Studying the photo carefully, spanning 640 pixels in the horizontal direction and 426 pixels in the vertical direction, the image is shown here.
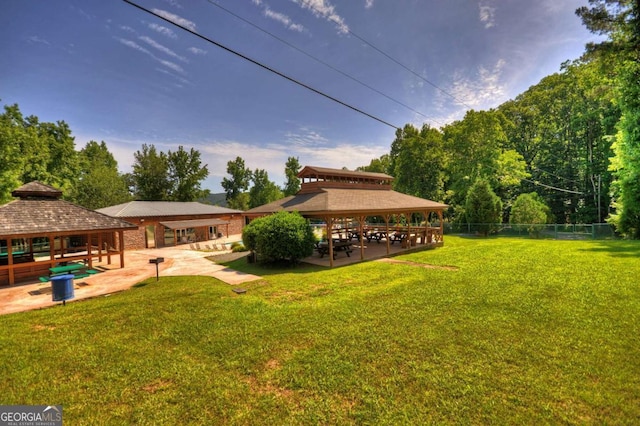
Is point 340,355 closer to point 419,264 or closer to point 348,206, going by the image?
point 419,264

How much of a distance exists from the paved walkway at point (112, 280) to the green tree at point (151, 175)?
3390 cm

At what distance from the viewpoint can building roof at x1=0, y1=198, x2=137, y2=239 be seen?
11.2 meters

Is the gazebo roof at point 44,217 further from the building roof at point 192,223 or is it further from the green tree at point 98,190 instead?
the green tree at point 98,190

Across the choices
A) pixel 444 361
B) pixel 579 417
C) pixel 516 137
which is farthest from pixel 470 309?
pixel 516 137

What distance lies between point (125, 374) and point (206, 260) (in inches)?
490

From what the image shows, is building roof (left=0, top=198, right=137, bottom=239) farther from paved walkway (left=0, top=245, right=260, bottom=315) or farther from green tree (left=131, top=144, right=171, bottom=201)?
green tree (left=131, top=144, right=171, bottom=201)

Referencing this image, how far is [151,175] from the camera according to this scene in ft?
149

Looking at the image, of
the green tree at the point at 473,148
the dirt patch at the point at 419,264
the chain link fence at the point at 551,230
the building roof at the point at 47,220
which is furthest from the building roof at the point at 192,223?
the green tree at the point at 473,148

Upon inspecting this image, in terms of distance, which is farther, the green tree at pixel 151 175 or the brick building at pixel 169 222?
the green tree at pixel 151 175

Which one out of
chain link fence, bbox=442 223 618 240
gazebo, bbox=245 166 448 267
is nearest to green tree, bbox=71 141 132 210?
gazebo, bbox=245 166 448 267

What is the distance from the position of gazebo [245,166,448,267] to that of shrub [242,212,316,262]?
966 millimetres

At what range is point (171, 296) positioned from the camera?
29.2 feet

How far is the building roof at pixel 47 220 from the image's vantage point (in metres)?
11.2

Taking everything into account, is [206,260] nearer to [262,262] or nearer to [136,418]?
[262,262]
